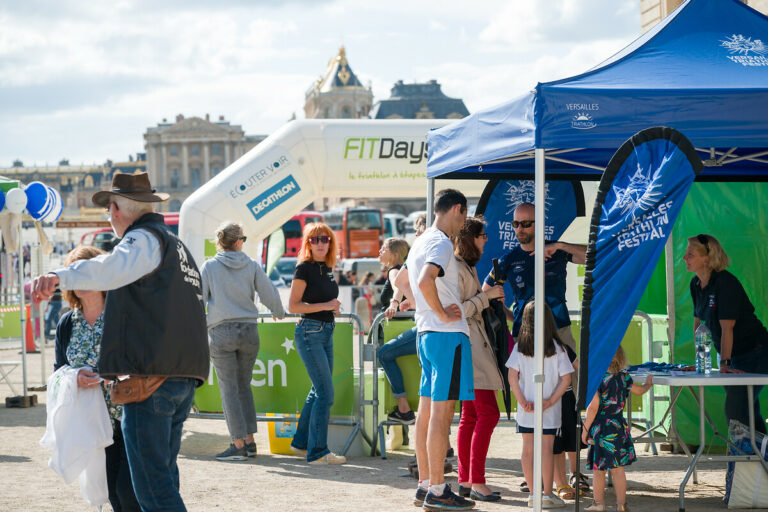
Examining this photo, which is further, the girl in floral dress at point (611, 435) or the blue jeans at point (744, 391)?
the blue jeans at point (744, 391)

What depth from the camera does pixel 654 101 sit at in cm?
558

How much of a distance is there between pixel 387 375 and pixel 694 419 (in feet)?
9.09

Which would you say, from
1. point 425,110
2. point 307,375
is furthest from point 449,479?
point 425,110

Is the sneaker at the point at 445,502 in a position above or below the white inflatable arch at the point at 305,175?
below

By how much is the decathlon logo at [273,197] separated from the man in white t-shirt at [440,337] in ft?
20.4

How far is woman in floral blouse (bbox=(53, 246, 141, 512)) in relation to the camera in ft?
15.8

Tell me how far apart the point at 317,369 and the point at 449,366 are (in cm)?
213

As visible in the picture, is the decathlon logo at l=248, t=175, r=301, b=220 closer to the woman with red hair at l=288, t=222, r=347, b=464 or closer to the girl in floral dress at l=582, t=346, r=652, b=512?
the woman with red hair at l=288, t=222, r=347, b=464

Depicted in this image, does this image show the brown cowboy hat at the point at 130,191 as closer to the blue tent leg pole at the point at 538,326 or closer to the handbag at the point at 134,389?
the handbag at the point at 134,389

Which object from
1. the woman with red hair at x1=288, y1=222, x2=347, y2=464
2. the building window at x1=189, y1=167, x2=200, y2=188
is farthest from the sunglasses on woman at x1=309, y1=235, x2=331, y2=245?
the building window at x1=189, y1=167, x2=200, y2=188

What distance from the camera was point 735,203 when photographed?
327 inches

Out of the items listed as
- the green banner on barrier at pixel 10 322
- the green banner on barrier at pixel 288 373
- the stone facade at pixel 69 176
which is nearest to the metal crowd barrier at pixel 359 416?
the green banner on barrier at pixel 288 373

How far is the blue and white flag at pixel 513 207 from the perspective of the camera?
8469 mm

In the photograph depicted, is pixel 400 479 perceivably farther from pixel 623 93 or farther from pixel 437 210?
pixel 623 93
